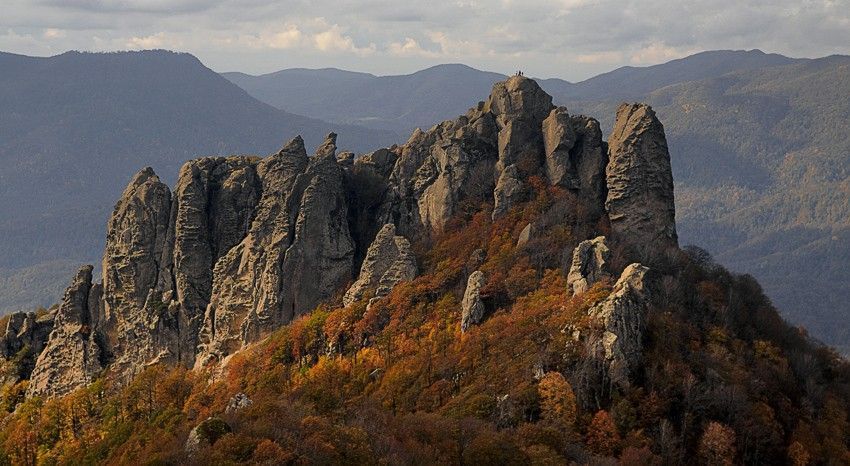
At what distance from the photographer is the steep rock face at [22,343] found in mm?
119000

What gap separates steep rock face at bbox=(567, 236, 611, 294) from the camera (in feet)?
270

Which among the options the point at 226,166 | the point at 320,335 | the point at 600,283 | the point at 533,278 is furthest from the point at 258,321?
the point at 600,283

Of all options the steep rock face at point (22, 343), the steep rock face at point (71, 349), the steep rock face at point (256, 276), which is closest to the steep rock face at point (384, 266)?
the steep rock face at point (256, 276)

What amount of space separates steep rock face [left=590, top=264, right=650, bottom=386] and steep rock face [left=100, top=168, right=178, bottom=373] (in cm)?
5354

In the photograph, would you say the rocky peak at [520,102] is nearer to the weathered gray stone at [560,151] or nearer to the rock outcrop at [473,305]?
the weathered gray stone at [560,151]

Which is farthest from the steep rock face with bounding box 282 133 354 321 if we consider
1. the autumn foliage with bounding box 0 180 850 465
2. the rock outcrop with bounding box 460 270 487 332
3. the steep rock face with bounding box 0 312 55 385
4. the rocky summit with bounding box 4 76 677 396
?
the steep rock face with bounding box 0 312 55 385

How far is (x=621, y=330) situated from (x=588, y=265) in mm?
11807

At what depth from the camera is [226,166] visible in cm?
11494

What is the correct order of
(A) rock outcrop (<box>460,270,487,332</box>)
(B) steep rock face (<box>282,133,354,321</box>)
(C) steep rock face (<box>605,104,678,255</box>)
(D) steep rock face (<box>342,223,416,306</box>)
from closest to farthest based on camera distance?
(A) rock outcrop (<box>460,270,487,332</box>)
(C) steep rock face (<box>605,104,678,255</box>)
(D) steep rock face (<box>342,223,416,306</box>)
(B) steep rock face (<box>282,133,354,321</box>)

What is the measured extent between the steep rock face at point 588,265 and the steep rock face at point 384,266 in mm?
19396

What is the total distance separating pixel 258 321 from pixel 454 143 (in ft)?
92.2

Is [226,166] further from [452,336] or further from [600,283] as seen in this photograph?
[600,283]

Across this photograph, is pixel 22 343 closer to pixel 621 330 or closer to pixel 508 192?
pixel 508 192

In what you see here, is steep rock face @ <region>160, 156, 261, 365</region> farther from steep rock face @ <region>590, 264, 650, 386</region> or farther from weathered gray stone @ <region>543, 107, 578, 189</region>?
steep rock face @ <region>590, 264, 650, 386</region>
